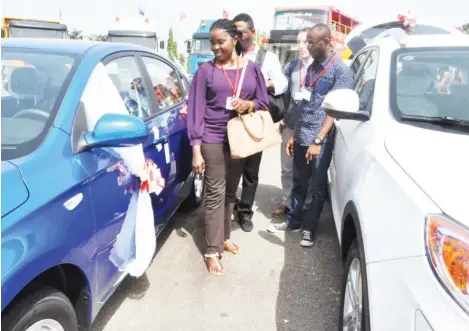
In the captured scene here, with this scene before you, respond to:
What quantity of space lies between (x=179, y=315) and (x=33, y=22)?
43.9 feet

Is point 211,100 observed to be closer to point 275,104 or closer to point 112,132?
point 275,104

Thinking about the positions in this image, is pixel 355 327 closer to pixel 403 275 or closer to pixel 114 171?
pixel 403 275

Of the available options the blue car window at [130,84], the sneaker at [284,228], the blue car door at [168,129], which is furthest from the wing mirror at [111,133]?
the sneaker at [284,228]

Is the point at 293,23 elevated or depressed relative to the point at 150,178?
elevated

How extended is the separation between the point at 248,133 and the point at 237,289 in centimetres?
110

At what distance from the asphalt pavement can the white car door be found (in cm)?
53

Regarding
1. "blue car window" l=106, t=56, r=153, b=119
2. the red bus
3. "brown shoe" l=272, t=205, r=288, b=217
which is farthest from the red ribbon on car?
the red bus

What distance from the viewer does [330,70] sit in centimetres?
336

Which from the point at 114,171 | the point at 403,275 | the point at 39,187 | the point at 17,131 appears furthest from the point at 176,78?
the point at 403,275

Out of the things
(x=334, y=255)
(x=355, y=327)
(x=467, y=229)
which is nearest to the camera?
(x=467, y=229)

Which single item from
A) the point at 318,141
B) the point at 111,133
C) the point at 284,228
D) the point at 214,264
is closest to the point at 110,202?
the point at 111,133

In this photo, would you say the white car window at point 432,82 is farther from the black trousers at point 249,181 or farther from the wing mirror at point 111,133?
the black trousers at point 249,181

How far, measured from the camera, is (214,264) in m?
3.26

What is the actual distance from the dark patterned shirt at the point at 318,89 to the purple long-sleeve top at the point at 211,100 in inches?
21.6
